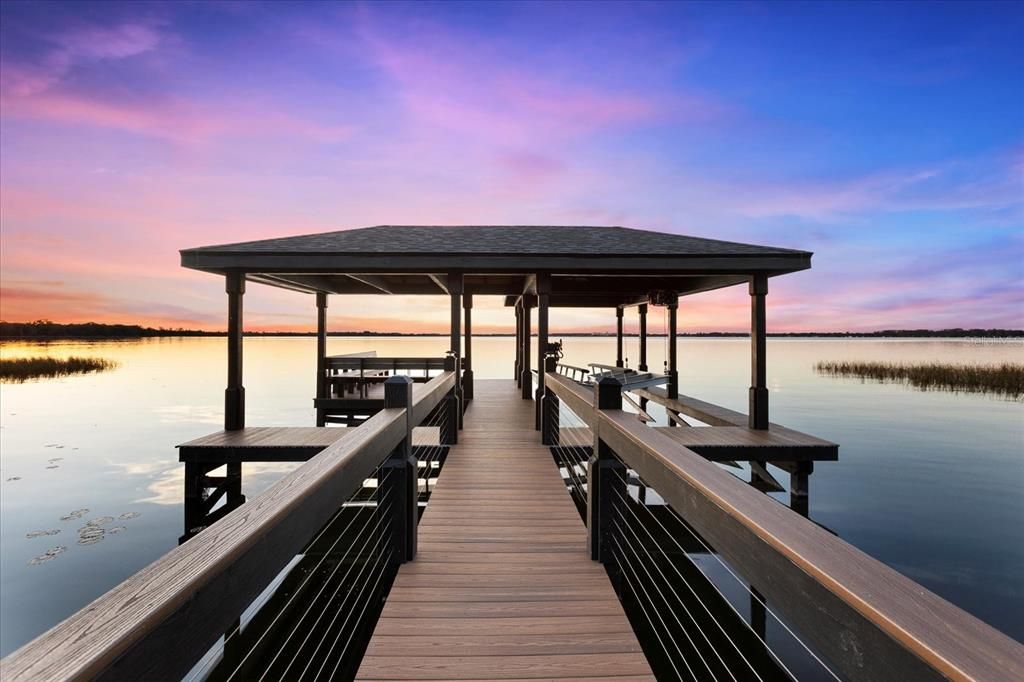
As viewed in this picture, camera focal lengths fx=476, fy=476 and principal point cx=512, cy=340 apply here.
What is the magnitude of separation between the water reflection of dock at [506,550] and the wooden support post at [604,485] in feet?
0.05

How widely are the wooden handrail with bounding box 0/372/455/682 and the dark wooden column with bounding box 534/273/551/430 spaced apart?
7.26 metres

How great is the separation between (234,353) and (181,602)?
376 inches

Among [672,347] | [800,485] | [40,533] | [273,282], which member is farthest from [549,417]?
[40,533]

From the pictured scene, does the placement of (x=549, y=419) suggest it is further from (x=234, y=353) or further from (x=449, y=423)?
(x=234, y=353)

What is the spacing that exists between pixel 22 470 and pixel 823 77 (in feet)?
99.1

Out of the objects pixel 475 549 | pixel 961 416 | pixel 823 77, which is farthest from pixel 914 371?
pixel 475 549

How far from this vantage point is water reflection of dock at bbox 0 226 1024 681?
89 centimetres

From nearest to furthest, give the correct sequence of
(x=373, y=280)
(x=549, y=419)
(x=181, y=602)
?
1. (x=181, y=602)
2. (x=549, y=419)
3. (x=373, y=280)

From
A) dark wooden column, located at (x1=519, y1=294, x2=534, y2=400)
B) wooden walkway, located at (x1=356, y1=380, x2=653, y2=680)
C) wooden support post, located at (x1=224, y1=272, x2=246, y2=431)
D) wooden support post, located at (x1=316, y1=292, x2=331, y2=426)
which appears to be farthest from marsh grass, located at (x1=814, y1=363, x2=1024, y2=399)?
wooden support post, located at (x1=224, y1=272, x2=246, y2=431)

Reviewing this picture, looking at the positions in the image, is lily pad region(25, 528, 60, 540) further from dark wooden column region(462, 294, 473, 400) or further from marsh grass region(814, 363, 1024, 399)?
marsh grass region(814, 363, 1024, 399)

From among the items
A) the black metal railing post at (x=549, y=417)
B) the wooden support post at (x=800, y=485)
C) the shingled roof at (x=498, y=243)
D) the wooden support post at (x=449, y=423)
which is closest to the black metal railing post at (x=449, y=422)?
the wooden support post at (x=449, y=423)

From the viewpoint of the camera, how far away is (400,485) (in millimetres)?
3471

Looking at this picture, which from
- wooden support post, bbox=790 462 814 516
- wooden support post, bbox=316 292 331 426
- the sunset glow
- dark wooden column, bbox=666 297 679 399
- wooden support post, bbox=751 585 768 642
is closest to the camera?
wooden support post, bbox=751 585 768 642

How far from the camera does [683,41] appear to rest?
1286 centimetres
